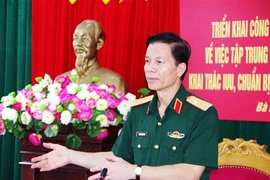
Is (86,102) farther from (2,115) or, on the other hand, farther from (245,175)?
(245,175)

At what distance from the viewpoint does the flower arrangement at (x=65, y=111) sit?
8.37ft

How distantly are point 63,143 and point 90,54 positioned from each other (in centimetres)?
85

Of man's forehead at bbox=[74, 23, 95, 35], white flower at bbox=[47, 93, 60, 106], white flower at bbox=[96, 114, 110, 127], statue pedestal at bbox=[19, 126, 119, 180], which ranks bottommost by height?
statue pedestal at bbox=[19, 126, 119, 180]

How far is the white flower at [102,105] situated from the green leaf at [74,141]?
Result: 7.2 inches

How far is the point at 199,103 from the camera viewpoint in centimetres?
161

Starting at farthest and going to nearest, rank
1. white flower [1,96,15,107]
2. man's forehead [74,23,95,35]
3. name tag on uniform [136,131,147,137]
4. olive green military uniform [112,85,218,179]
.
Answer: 1. man's forehead [74,23,95,35]
2. white flower [1,96,15,107]
3. name tag on uniform [136,131,147,137]
4. olive green military uniform [112,85,218,179]

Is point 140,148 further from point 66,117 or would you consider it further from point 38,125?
point 38,125

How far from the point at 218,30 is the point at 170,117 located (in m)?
1.92

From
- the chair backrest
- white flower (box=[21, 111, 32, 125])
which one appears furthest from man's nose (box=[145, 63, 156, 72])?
white flower (box=[21, 111, 32, 125])

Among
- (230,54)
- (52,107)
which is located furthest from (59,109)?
(230,54)

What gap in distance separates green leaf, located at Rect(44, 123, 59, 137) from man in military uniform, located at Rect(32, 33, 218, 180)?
33.7 inches

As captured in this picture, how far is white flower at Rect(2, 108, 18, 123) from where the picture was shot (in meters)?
2.66

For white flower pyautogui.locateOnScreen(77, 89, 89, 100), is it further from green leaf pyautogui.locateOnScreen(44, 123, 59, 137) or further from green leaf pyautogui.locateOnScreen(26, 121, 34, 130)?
green leaf pyautogui.locateOnScreen(26, 121, 34, 130)

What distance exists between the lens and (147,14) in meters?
3.89
